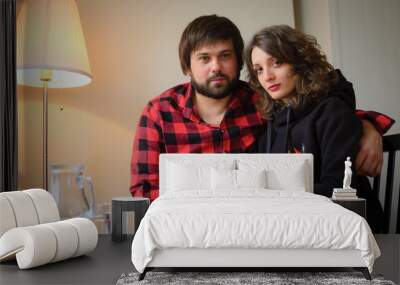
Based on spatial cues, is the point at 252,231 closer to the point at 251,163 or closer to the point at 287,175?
the point at 287,175

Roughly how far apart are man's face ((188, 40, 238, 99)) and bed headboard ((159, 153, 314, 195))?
539 millimetres

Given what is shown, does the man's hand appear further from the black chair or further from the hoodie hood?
the hoodie hood

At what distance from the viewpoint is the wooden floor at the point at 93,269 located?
8.86ft

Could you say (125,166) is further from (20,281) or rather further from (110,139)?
(20,281)

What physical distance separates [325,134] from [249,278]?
5.15ft

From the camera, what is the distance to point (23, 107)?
4562 millimetres

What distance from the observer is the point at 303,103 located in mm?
4055

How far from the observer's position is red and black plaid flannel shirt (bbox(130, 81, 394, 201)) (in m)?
4.21

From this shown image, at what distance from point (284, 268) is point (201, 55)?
1947 millimetres

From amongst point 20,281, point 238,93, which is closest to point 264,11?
point 238,93

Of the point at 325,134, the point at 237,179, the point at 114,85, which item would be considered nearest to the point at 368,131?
the point at 325,134

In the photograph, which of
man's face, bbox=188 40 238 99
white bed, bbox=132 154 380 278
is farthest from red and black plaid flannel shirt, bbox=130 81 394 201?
white bed, bbox=132 154 380 278

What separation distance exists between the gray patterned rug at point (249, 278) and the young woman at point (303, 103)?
1285 millimetres

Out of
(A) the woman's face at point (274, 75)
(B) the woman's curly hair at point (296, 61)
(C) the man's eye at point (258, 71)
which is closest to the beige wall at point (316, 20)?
(B) the woman's curly hair at point (296, 61)
